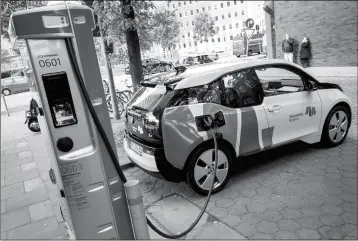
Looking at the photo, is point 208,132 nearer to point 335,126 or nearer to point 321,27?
point 335,126

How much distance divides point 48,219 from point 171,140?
1.93 meters

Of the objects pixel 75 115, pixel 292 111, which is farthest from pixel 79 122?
pixel 292 111

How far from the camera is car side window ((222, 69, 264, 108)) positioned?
4098 mm

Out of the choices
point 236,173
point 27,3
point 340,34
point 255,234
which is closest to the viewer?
point 255,234

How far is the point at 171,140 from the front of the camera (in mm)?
3680

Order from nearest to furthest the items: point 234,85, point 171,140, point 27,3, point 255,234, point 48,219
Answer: point 255,234 < point 171,140 < point 48,219 < point 234,85 < point 27,3

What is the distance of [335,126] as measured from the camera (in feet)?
16.6

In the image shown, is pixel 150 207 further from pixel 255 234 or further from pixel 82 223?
pixel 82 223

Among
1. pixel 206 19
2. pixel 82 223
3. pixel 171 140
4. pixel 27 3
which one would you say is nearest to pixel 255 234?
pixel 171 140

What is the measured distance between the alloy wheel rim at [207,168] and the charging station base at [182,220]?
1.07ft

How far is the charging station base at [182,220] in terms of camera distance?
3.21 metres

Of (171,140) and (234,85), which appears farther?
(234,85)

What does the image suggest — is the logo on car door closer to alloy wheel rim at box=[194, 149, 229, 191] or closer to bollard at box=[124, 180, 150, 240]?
alloy wheel rim at box=[194, 149, 229, 191]

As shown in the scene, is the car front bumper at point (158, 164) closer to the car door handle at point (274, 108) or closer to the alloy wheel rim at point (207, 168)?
the alloy wheel rim at point (207, 168)
